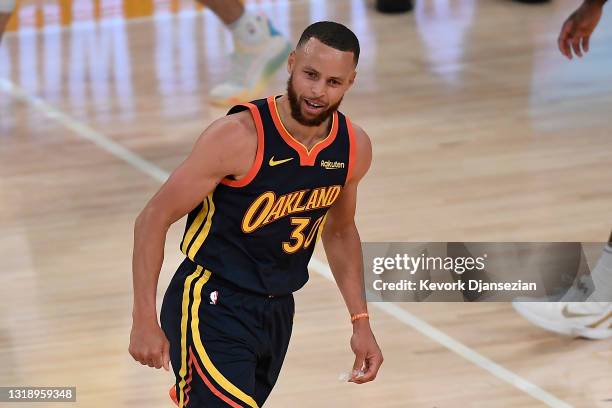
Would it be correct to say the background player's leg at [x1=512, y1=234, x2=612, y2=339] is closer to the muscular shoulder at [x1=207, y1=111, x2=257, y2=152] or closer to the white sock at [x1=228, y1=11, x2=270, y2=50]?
the muscular shoulder at [x1=207, y1=111, x2=257, y2=152]

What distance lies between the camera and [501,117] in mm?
7051

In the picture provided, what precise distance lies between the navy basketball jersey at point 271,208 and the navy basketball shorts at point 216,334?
0.05 metres

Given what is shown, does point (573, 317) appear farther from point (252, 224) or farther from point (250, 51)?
point (250, 51)

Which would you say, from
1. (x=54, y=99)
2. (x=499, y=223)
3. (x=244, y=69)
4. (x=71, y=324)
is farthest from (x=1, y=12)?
(x=499, y=223)

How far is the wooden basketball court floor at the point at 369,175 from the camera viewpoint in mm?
4426

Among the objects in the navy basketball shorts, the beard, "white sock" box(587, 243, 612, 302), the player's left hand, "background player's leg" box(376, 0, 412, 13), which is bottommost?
"background player's leg" box(376, 0, 412, 13)

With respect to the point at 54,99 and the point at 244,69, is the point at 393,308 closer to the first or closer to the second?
the point at 244,69

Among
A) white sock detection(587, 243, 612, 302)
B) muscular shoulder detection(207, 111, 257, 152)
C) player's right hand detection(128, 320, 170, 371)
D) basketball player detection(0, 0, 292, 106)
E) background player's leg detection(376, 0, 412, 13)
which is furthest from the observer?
background player's leg detection(376, 0, 412, 13)

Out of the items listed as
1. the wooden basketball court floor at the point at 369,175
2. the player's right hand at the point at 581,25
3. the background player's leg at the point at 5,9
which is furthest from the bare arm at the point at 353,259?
the background player's leg at the point at 5,9

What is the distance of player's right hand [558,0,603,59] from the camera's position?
4957 mm

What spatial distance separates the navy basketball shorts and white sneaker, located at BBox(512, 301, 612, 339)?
5.71 ft

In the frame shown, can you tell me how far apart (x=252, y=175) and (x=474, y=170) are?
11.0 feet

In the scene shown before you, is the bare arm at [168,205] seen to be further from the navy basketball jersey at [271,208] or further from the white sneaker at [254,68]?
the white sneaker at [254,68]

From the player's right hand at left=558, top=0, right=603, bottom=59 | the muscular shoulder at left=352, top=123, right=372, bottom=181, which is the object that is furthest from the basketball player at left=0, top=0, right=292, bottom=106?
the muscular shoulder at left=352, top=123, right=372, bottom=181
